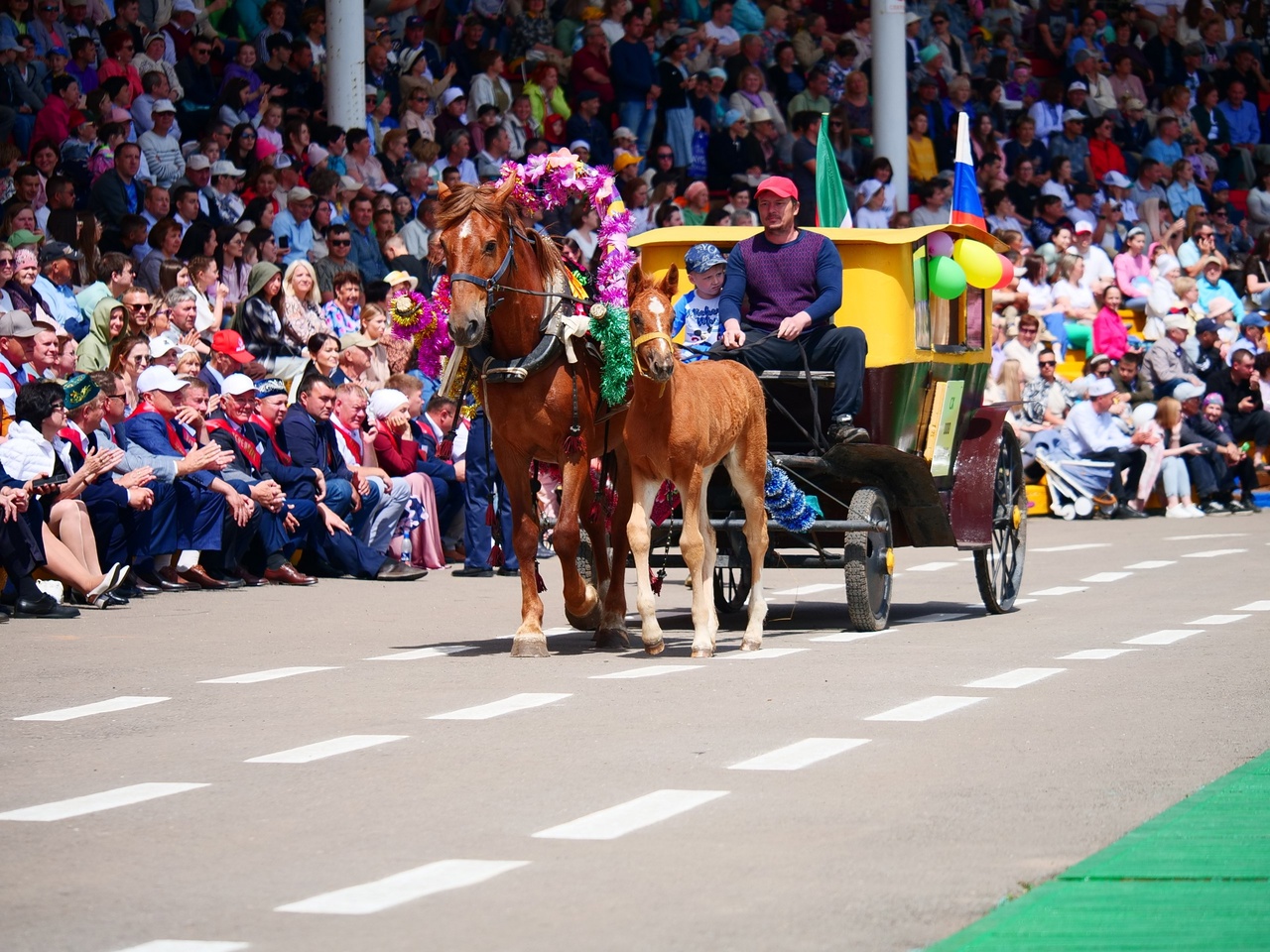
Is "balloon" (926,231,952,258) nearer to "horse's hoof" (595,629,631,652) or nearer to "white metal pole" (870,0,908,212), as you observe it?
"horse's hoof" (595,629,631,652)

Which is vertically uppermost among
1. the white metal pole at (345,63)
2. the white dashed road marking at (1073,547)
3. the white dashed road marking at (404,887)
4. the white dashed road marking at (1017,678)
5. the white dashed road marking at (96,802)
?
the white metal pole at (345,63)

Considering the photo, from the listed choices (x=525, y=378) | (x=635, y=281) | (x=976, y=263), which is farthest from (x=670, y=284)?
(x=976, y=263)

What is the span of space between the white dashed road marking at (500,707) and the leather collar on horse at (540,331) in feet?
7.44

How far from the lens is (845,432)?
43.1 feet

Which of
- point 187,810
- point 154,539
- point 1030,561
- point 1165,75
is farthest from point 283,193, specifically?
point 1165,75

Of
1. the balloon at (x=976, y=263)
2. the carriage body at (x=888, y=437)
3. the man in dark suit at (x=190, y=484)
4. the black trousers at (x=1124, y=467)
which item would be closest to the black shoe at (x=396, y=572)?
the man in dark suit at (x=190, y=484)

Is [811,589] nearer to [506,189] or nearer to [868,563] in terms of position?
[868,563]

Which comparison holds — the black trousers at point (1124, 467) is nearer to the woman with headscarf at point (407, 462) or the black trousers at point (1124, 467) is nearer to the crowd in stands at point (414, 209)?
the crowd in stands at point (414, 209)

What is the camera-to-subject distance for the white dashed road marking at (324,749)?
8.23 m

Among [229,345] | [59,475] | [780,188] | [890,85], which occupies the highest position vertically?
[890,85]

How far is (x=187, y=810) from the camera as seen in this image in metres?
7.22

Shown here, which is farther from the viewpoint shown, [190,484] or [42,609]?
[190,484]

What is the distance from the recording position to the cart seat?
520 inches

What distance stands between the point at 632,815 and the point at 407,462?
489 inches
